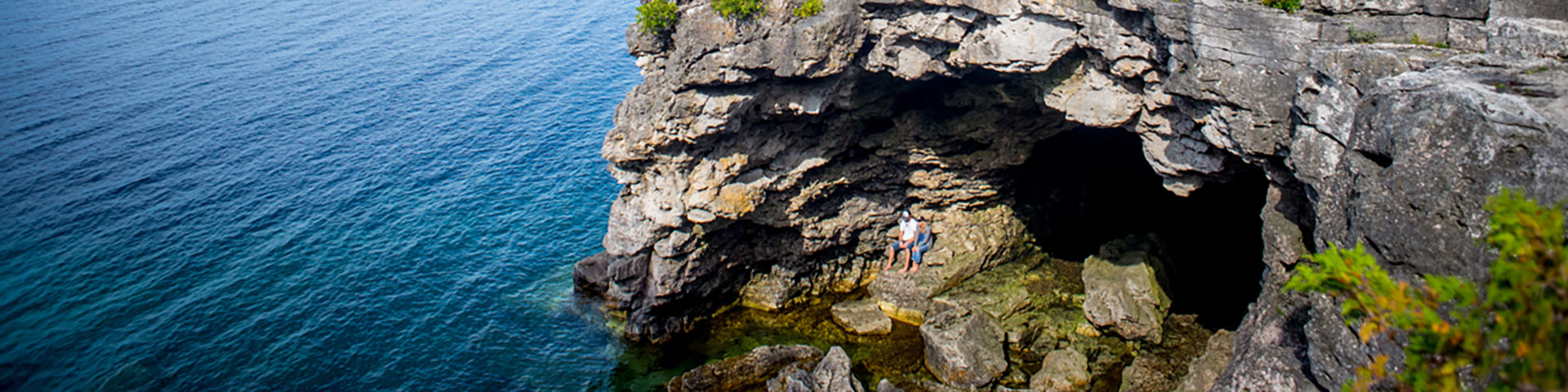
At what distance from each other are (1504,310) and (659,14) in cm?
2330

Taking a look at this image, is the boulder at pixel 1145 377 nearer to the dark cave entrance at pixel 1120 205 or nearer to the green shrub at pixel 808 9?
the dark cave entrance at pixel 1120 205

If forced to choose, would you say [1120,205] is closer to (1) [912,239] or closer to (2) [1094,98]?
(1) [912,239]

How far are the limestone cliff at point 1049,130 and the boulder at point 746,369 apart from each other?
192 inches

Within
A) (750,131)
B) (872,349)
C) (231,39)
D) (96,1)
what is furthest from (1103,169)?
(96,1)

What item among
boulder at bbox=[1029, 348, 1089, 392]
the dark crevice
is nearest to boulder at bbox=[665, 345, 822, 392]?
boulder at bbox=[1029, 348, 1089, 392]

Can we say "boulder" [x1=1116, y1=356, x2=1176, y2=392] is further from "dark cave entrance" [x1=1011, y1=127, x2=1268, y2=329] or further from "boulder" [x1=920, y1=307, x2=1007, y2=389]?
"dark cave entrance" [x1=1011, y1=127, x2=1268, y2=329]

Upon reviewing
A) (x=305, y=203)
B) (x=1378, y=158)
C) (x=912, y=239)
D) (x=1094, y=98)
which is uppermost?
(x=1378, y=158)

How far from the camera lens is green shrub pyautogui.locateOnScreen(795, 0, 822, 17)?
2488cm

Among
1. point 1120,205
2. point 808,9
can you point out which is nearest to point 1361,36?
point 808,9

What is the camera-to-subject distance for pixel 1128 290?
92.3 feet

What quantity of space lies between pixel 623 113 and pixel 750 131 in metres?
4.63

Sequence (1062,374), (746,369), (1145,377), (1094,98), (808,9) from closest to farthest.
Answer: (1094,98) → (1145,377) → (808,9) → (1062,374) → (746,369)

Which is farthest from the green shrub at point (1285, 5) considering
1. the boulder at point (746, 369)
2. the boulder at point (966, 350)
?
the boulder at point (746, 369)

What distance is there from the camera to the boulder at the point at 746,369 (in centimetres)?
2762
